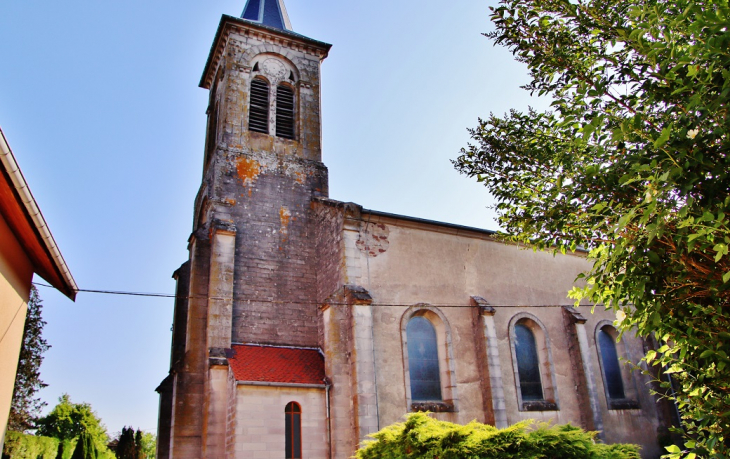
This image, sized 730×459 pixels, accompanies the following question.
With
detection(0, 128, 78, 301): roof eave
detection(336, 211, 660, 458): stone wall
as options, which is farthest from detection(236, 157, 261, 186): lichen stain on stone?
detection(0, 128, 78, 301): roof eave

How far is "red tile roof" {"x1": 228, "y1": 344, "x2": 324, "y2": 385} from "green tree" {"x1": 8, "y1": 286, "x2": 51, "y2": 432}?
37.8 ft

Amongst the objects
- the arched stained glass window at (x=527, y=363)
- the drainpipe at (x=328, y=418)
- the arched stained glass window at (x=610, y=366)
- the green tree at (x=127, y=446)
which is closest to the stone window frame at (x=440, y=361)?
the drainpipe at (x=328, y=418)

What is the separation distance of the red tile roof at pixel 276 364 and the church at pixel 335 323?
6 centimetres

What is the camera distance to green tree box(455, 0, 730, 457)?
3908mm

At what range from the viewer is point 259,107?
819 inches

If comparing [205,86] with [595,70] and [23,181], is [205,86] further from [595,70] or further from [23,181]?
[595,70]

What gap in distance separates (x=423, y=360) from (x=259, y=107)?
11.6 m

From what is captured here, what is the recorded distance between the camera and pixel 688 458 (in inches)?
160

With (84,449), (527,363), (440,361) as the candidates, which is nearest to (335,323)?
(440,361)

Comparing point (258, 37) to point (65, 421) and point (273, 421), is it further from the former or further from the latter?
point (65, 421)

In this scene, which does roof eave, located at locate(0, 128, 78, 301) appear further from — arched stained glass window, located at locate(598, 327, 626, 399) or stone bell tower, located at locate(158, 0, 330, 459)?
arched stained glass window, located at locate(598, 327, 626, 399)

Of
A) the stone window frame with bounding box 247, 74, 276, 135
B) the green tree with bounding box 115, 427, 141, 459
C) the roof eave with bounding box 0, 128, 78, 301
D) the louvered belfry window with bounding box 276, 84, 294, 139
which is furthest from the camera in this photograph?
the green tree with bounding box 115, 427, 141, 459

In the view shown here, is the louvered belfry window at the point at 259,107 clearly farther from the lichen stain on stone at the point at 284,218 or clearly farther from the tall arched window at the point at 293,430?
the tall arched window at the point at 293,430

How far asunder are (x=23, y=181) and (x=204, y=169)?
16554 millimetres
